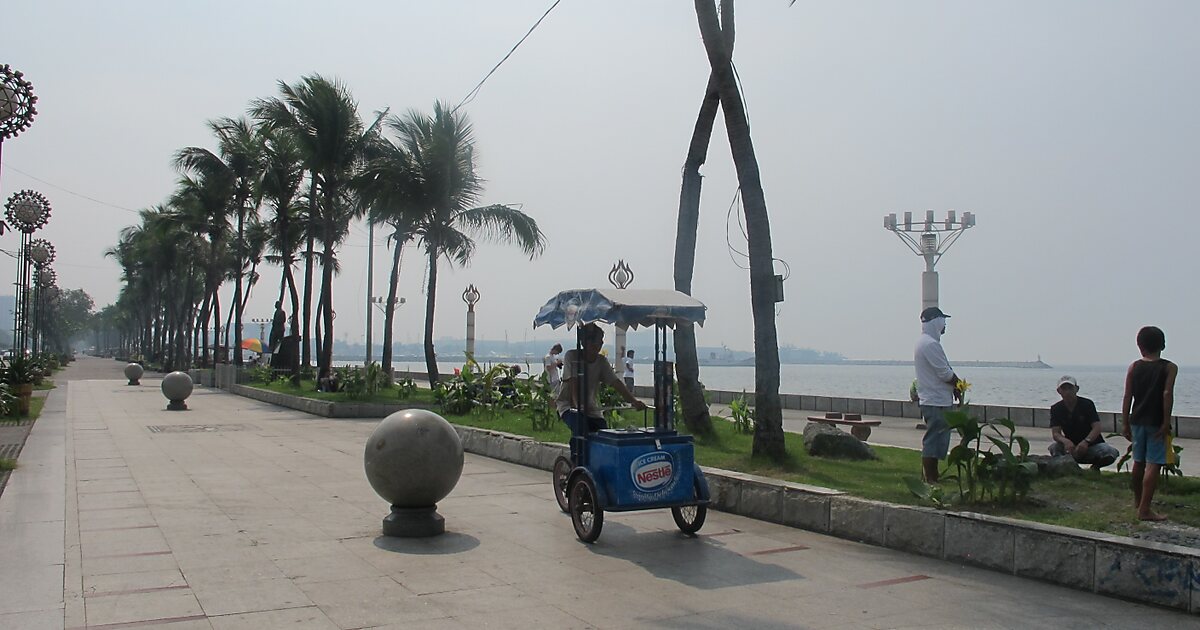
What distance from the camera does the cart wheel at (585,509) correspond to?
8.20 metres

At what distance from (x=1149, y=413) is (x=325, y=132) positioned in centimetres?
2734

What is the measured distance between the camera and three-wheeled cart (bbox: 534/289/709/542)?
8148 mm

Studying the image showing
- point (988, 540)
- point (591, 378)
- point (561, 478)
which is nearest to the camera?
point (988, 540)

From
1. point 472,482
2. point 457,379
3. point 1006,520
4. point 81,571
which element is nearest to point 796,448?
point 472,482

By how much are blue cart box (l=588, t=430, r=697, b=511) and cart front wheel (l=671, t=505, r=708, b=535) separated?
9.2 inches

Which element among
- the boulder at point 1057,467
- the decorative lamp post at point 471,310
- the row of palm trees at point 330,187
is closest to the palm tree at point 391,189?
the row of palm trees at point 330,187

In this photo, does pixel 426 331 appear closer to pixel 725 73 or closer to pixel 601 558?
pixel 725 73

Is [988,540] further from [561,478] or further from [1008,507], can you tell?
[561,478]

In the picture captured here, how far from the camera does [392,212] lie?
27.8m

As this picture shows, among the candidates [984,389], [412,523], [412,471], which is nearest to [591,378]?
[412,471]

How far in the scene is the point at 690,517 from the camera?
28.9ft

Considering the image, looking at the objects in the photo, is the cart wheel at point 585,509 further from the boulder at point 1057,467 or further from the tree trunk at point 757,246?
the boulder at point 1057,467

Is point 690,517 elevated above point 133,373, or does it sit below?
below

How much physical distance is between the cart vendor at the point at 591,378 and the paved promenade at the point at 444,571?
110cm
